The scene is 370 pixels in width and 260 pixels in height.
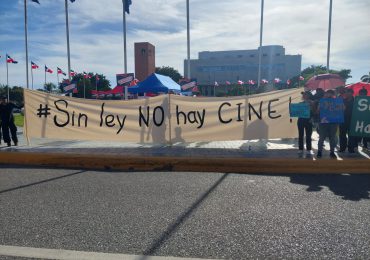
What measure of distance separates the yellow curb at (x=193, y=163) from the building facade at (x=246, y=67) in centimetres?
10220

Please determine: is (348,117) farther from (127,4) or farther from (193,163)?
(127,4)

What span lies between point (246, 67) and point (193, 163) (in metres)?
107

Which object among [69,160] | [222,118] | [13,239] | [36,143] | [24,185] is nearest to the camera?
[13,239]

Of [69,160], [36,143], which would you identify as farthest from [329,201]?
[36,143]

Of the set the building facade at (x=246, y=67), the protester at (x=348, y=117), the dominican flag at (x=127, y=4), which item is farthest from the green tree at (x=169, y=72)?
the protester at (x=348, y=117)

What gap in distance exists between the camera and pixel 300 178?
21.6 feet

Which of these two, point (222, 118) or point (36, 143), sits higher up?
point (222, 118)

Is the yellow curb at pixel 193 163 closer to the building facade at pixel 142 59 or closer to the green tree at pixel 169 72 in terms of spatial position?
the building facade at pixel 142 59

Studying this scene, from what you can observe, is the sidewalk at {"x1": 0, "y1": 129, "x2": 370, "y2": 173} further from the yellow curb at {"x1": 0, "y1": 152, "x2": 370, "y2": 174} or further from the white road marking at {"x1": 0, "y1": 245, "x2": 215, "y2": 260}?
the white road marking at {"x1": 0, "y1": 245, "x2": 215, "y2": 260}

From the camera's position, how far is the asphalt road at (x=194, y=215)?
3541 mm

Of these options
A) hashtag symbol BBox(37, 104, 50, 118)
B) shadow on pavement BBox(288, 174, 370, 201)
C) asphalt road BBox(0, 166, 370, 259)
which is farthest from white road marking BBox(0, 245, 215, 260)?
hashtag symbol BBox(37, 104, 50, 118)

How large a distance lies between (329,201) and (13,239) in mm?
4197

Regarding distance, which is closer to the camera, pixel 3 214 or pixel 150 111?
pixel 3 214

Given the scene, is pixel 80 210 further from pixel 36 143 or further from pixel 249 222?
pixel 36 143
